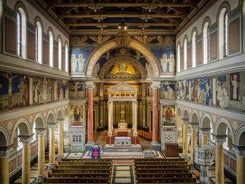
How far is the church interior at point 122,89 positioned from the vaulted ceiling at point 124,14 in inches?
4.5

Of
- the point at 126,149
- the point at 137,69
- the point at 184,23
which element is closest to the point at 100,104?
the point at 137,69

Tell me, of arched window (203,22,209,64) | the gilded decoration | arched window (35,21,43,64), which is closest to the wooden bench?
arched window (35,21,43,64)

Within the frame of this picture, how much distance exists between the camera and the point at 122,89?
34.0 meters

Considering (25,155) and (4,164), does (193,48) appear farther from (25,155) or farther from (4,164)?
(4,164)

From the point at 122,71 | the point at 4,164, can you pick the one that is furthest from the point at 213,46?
the point at 122,71

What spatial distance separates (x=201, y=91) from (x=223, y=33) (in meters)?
5.49

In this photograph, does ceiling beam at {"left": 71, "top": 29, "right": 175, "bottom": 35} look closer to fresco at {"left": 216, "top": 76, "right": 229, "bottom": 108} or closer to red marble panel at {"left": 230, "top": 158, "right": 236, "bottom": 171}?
fresco at {"left": 216, "top": 76, "right": 229, "bottom": 108}

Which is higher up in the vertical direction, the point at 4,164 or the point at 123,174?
the point at 4,164

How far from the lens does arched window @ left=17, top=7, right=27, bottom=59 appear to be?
17.7 metres

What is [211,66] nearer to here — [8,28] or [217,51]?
[217,51]

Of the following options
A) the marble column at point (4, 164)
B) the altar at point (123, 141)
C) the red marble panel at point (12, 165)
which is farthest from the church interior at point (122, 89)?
the red marble panel at point (12, 165)

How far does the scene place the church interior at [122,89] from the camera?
16.0 metres

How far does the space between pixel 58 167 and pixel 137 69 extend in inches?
863

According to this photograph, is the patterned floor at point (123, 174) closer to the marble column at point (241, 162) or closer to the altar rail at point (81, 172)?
the altar rail at point (81, 172)
